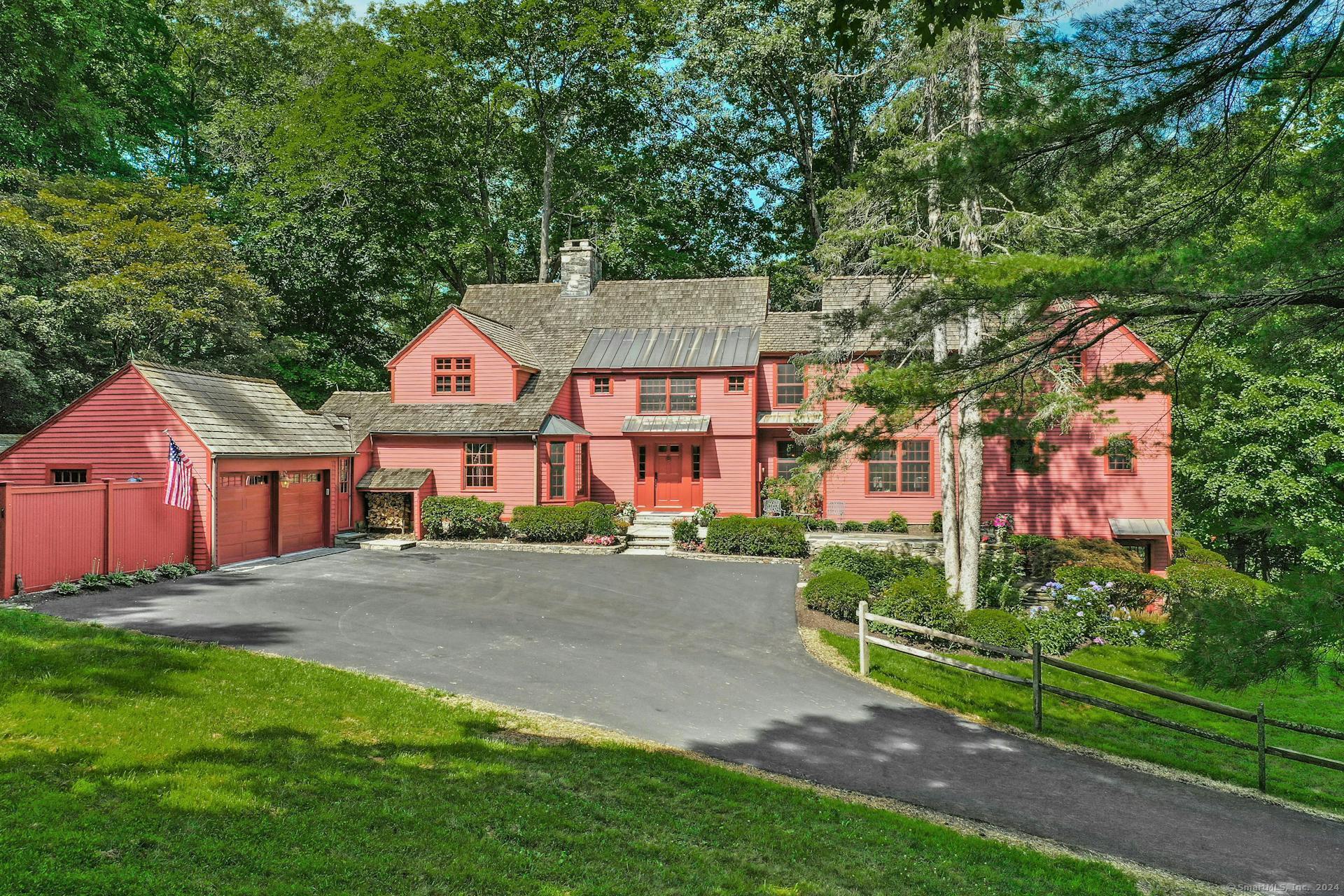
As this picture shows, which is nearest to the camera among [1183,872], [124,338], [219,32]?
[1183,872]

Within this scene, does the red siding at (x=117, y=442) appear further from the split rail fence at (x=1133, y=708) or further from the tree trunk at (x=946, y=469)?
the tree trunk at (x=946, y=469)

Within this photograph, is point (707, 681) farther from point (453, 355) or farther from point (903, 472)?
point (453, 355)

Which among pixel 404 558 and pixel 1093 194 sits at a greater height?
pixel 1093 194

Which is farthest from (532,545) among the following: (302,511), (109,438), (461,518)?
(109,438)

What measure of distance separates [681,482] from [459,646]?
15700mm

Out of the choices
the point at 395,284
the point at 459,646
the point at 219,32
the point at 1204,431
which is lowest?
the point at 459,646

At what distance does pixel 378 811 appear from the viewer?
532cm

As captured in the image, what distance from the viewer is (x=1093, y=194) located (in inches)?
287

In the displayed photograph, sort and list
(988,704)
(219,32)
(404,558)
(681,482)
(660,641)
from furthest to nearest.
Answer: (219,32)
(681,482)
(404,558)
(660,641)
(988,704)

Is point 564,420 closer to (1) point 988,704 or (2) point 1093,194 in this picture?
(1) point 988,704

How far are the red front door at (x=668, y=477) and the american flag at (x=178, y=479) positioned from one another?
46.7 ft

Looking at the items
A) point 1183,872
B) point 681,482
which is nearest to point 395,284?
point 681,482

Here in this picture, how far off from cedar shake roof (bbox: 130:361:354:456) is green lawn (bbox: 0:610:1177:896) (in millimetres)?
10187

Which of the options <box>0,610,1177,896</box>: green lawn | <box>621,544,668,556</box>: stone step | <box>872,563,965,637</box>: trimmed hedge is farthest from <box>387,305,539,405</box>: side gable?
<box>0,610,1177,896</box>: green lawn
